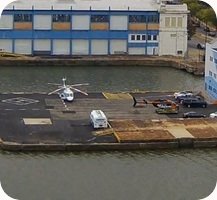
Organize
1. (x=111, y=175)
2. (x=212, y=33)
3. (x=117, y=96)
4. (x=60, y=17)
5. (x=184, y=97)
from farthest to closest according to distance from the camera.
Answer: (x=212, y=33) < (x=60, y=17) < (x=117, y=96) < (x=184, y=97) < (x=111, y=175)

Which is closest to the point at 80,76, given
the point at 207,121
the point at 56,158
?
the point at 207,121

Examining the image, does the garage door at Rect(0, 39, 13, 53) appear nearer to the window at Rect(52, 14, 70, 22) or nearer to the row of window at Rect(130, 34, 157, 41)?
the window at Rect(52, 14, 70, 22)

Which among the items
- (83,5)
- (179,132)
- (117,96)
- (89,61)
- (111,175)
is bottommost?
(111,175)

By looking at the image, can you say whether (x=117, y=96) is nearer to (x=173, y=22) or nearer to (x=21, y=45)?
(x=21, y=45)

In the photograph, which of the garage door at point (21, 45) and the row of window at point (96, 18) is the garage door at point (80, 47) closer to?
the row of window at point (96, 18)

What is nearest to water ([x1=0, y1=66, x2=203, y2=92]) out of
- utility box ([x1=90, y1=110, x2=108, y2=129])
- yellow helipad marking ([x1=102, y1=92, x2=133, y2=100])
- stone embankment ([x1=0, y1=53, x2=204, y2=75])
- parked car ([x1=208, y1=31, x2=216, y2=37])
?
stone embankment ([x1=0, y1=53, x2=204, y2=75])

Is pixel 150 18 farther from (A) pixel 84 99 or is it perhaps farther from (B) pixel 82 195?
(B) pixel 82 195

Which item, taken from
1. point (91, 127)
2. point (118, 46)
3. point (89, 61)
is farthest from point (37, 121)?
point (118, 46)
